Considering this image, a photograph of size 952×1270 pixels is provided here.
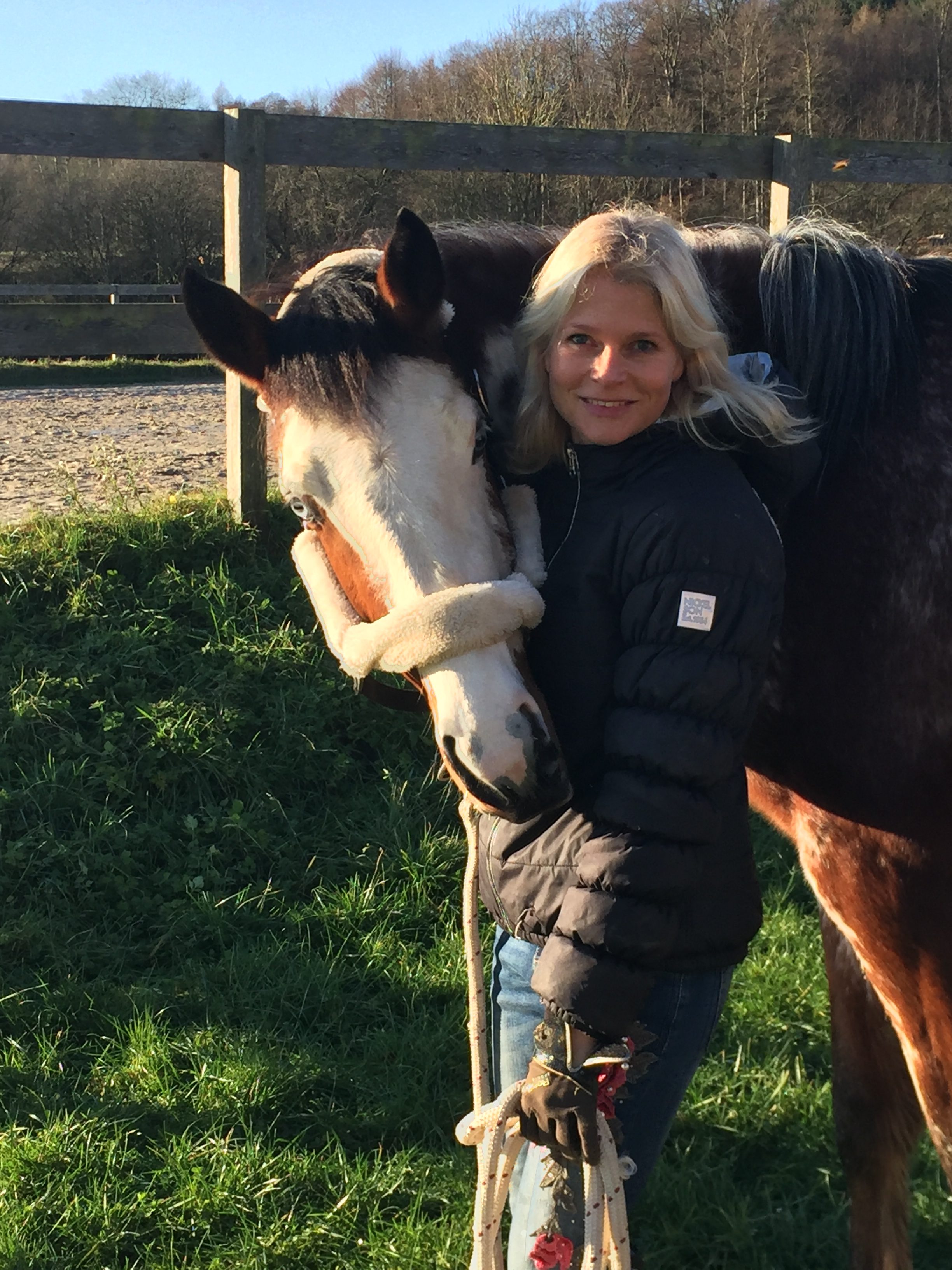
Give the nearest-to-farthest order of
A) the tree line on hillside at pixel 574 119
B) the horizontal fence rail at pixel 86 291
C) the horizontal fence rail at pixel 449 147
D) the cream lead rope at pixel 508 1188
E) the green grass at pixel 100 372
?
the cream lead rope at pixel 508 1188 < the horizontal fence rail at pixel 449 147 < the tree line on hillside at pixel 574 119 < the green grass at pixel 100 372 < the horizontal fence rail at pixel 86 291

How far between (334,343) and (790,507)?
81cm

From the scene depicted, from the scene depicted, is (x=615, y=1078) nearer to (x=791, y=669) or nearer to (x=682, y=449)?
(x=791, y=669)

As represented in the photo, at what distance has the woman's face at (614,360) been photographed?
1559 mm

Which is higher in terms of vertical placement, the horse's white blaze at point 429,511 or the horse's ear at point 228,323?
the horse's ear at point 228,323

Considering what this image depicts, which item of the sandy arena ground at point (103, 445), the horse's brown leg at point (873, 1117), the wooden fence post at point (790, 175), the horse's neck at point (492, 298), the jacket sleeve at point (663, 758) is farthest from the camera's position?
the sandy arena ground at point (103, 445)

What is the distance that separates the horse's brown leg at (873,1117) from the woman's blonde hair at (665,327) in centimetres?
125

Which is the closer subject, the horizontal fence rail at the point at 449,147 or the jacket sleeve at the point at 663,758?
the jacket sleeve at the point at 663,758

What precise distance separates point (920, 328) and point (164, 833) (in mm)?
2943

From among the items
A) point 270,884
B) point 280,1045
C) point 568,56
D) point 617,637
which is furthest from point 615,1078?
point 568,56

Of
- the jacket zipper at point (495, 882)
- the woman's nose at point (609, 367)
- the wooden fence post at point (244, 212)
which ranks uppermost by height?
the wooden fence post at point (244, 212)

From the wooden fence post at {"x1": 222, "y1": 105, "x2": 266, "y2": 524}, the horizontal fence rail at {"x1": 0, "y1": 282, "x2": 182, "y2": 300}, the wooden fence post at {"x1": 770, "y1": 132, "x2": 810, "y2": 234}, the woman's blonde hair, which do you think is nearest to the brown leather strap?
the woman's blonde hair

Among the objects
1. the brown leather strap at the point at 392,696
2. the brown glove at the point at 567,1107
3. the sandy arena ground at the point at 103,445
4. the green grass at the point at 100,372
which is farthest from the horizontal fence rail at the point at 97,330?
the green grass at the point at 100,372

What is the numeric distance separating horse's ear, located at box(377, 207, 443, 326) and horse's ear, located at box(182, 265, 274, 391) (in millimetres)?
212

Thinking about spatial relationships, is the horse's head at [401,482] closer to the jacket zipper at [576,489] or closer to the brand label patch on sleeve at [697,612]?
the jacket zipper at [576,489]
